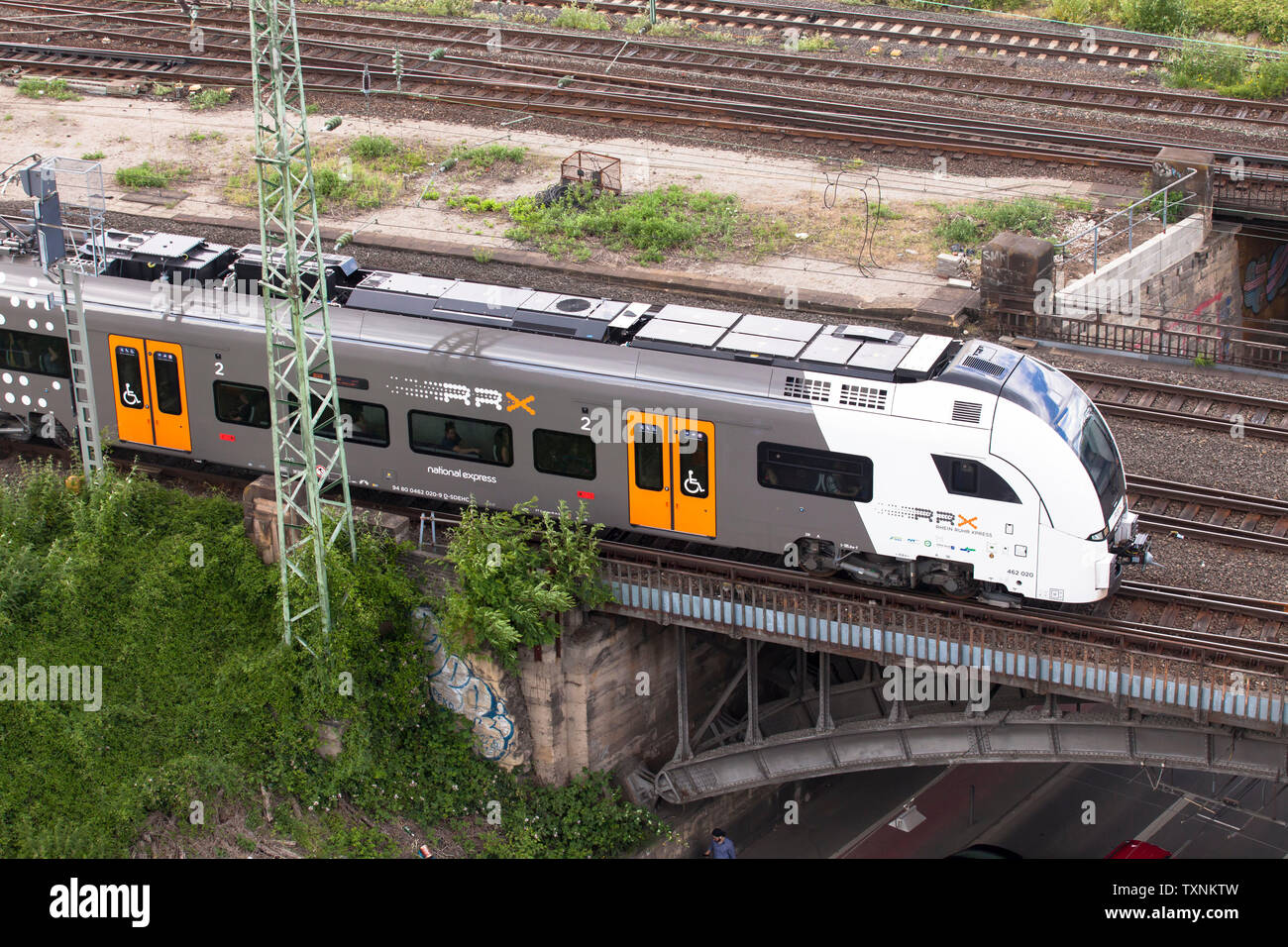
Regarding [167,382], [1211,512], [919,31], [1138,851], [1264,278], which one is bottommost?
[1138,851]

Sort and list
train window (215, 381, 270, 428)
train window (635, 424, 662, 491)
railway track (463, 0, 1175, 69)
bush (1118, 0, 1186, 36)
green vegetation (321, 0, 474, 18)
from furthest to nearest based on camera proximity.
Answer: green vegetation (321, 0, 474, 18)
bush (1118, 0, 1186, 36)
railway track (463, 0, 1175, 69)
train window (215, 381, 270, 428)
train window (635, 424, 662, 491)

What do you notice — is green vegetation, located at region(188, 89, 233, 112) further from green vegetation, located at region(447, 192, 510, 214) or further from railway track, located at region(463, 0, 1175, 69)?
railway track, located at region(463, 0, 1175, 69)

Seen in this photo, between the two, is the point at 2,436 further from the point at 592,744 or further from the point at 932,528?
the point at 932,528

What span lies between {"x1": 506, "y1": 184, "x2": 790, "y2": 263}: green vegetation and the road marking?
1578 cm

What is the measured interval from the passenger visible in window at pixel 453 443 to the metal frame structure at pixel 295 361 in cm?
191

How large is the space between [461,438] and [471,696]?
4852mm

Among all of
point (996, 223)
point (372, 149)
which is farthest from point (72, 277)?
point (996, 223)

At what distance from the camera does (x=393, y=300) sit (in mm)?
32156

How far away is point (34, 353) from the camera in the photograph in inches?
1342

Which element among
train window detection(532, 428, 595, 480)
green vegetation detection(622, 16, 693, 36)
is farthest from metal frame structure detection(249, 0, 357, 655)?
green vegetation detection(622, 16, 693, 36)

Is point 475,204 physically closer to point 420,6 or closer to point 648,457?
point 420,6

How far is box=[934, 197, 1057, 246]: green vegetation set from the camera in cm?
4303

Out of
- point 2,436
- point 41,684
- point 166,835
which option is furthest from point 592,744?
point 2,436

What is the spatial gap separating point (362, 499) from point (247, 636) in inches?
132
